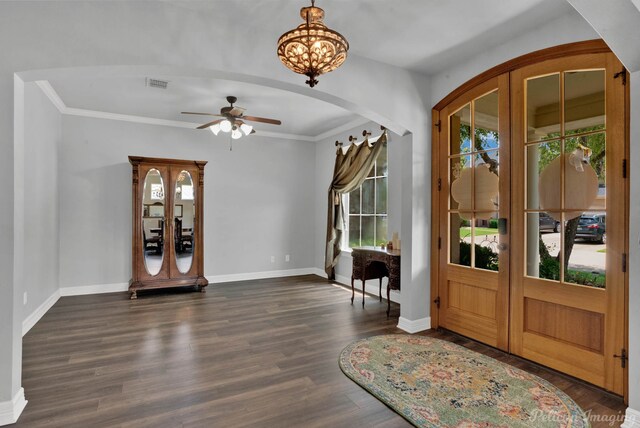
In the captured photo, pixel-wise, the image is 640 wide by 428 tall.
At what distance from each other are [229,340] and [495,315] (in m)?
2.50

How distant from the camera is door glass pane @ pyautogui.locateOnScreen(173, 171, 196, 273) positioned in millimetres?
5207

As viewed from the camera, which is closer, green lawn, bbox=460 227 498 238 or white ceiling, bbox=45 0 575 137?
white ceiling, bbox=45 0 575 137

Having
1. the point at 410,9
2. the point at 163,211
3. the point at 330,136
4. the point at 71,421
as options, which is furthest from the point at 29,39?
the point at 330,136

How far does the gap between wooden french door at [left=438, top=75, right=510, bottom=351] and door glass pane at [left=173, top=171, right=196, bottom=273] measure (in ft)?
12.0

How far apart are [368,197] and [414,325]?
8.20 feet

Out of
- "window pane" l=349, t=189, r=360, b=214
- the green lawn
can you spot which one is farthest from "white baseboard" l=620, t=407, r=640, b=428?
"window pane" l=349, t=189, r=360, b=214

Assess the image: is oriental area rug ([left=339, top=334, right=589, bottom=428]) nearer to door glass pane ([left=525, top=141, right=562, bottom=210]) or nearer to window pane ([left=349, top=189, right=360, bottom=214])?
door glass pane ([left=525, top=141, right=562, bottom=210])

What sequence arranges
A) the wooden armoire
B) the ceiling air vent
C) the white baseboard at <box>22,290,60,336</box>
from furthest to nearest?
the wooden armoire, the ceiling air vent, the white baseboard at <box>22,290,60,336</box>

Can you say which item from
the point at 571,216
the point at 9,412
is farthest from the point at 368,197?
the point at 9,412

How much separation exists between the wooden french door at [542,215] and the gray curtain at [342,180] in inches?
64.0

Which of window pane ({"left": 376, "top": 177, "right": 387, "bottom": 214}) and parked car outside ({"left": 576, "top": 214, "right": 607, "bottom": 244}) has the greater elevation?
window pane ({"left": 376, "top": 177, "right": 387, "bottom": 214})

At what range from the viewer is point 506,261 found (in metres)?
3.04

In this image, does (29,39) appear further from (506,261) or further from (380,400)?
(506,261)

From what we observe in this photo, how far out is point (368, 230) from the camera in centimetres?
563
